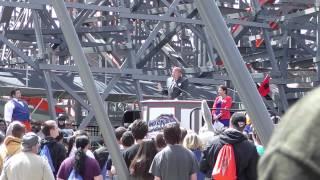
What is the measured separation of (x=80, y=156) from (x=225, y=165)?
198 cm

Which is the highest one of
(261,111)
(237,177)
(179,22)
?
(179,22)

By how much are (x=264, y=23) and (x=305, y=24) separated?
1503 mm

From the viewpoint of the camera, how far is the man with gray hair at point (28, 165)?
25.2 feet

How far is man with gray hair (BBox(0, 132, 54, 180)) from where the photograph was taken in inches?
303

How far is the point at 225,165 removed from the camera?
7.22 meters

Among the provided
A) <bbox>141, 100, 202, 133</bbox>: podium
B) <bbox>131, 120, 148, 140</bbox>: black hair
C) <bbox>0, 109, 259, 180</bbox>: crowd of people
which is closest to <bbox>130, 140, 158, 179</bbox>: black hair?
<bbox>0, 109, 259, 180</bbox>: crowd of people

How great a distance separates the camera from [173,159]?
24.4ft

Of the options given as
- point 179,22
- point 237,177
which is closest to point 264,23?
point 179,22

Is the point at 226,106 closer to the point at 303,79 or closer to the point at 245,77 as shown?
the point at 303,79

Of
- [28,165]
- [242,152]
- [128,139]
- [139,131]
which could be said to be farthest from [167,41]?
[242,152]

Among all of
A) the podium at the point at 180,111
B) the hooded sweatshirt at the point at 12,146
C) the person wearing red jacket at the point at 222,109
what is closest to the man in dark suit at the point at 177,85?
the person wearing red jacket at the point at 222,109

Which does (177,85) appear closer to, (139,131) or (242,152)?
(139,131)

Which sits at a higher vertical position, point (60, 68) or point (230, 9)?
point (230, 9)

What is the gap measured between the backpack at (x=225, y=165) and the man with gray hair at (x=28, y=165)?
1.71 meters
